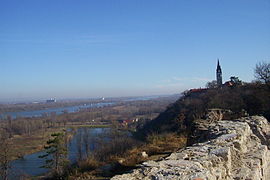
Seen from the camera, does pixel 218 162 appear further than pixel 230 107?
No

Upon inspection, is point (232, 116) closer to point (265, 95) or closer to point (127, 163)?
point (127, 163)

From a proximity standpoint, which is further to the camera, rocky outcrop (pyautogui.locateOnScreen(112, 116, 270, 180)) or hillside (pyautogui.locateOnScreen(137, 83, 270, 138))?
hillside (pyautogui.locateOnScreen(137, 83, 270, 138))

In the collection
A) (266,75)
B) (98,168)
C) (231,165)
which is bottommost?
(98,168)

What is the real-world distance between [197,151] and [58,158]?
62.0ft

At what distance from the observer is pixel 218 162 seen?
4133 mm

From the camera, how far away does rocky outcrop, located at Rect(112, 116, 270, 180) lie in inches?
135

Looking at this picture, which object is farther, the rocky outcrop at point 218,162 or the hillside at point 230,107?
the hillside at point 230,107

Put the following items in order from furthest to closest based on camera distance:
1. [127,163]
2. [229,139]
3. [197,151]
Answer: [127,163] → [229,139] → [197,151]

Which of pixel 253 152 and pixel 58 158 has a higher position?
pixel 253 152

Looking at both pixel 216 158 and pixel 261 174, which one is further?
pixel 261 174

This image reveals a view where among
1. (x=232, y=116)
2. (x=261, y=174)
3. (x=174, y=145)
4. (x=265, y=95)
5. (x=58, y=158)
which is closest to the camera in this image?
(x=261, y=174)

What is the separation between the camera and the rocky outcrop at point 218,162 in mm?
3426

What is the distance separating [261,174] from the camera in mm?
4965

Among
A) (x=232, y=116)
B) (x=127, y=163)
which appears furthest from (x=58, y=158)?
(x=127, y=163)
